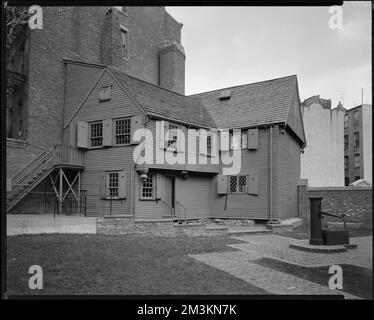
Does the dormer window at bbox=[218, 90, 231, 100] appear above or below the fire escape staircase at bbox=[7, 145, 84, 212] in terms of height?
above

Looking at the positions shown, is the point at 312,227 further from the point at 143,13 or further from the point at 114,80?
the point at 143,13

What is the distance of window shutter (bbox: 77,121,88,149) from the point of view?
632cm

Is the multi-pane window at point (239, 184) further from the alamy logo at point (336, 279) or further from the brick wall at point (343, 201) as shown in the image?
the alamy logo at point (336, 279)

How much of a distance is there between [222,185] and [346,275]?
795 cm

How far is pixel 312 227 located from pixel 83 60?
608 cm

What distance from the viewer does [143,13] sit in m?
9.77

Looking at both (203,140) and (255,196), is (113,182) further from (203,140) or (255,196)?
(255,196)

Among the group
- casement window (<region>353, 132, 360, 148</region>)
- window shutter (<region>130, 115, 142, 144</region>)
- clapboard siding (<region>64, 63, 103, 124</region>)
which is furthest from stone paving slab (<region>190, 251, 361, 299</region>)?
window shutter (<region>130, 115, 142, 144</region>)

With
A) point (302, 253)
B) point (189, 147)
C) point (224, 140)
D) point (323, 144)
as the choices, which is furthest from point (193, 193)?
point (302, 253)

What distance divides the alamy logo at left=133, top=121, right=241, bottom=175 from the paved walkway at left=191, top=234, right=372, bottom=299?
3.72 meters

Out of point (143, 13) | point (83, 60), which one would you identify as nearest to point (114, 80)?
point (83, 60)

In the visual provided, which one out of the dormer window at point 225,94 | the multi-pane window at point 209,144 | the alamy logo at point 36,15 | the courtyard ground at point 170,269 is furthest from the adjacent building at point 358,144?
the multi-pane window at point 209,144

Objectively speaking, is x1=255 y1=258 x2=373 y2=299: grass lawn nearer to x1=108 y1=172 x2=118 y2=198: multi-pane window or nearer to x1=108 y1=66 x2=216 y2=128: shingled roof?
x1=108 y1=172 x2=118 y2=198: multi-pane window

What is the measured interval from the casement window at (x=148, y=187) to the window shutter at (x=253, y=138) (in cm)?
350
